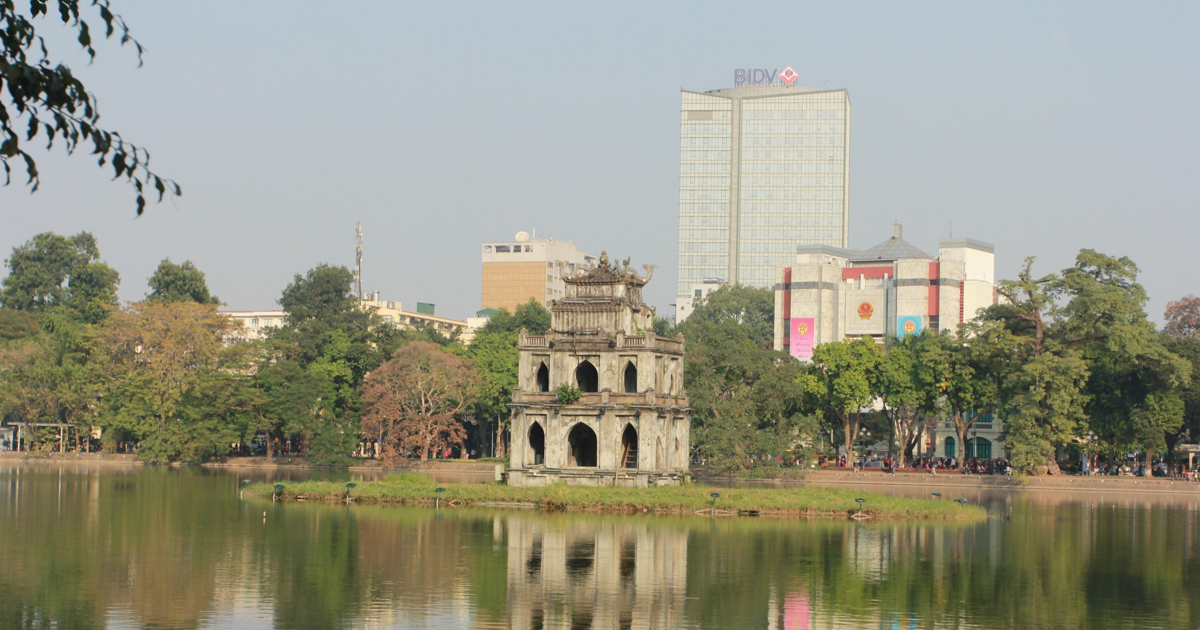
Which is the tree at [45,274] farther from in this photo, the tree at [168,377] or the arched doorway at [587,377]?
the arched doorway at [587,377]

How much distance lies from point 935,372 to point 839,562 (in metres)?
46.9

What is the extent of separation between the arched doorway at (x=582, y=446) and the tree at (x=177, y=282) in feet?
226

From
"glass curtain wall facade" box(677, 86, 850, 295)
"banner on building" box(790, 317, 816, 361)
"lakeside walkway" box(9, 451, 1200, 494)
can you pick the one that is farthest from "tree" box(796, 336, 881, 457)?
"glass curtain wall facade" box(677, 86, 850, 295)

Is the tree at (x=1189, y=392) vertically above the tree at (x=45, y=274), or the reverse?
the tree at (x=45, y=274)

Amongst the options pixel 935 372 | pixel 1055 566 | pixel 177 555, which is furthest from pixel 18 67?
pixel 935 372

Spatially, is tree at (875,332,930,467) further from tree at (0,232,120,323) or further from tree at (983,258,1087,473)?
tree at (0,232,120,323)

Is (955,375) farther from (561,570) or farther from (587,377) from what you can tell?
(561,570)

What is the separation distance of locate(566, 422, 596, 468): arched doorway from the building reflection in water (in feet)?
48.0

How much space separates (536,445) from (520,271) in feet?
444

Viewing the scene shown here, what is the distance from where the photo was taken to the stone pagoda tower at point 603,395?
187ft

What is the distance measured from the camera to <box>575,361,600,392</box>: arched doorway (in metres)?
61.6

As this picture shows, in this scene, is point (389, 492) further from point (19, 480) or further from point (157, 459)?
point (157, 459)

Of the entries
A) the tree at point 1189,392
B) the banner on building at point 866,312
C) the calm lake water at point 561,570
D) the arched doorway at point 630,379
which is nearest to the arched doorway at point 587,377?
the arched doorway at point 630,379

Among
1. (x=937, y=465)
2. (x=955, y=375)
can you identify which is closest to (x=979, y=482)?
(x=955, y=375)
